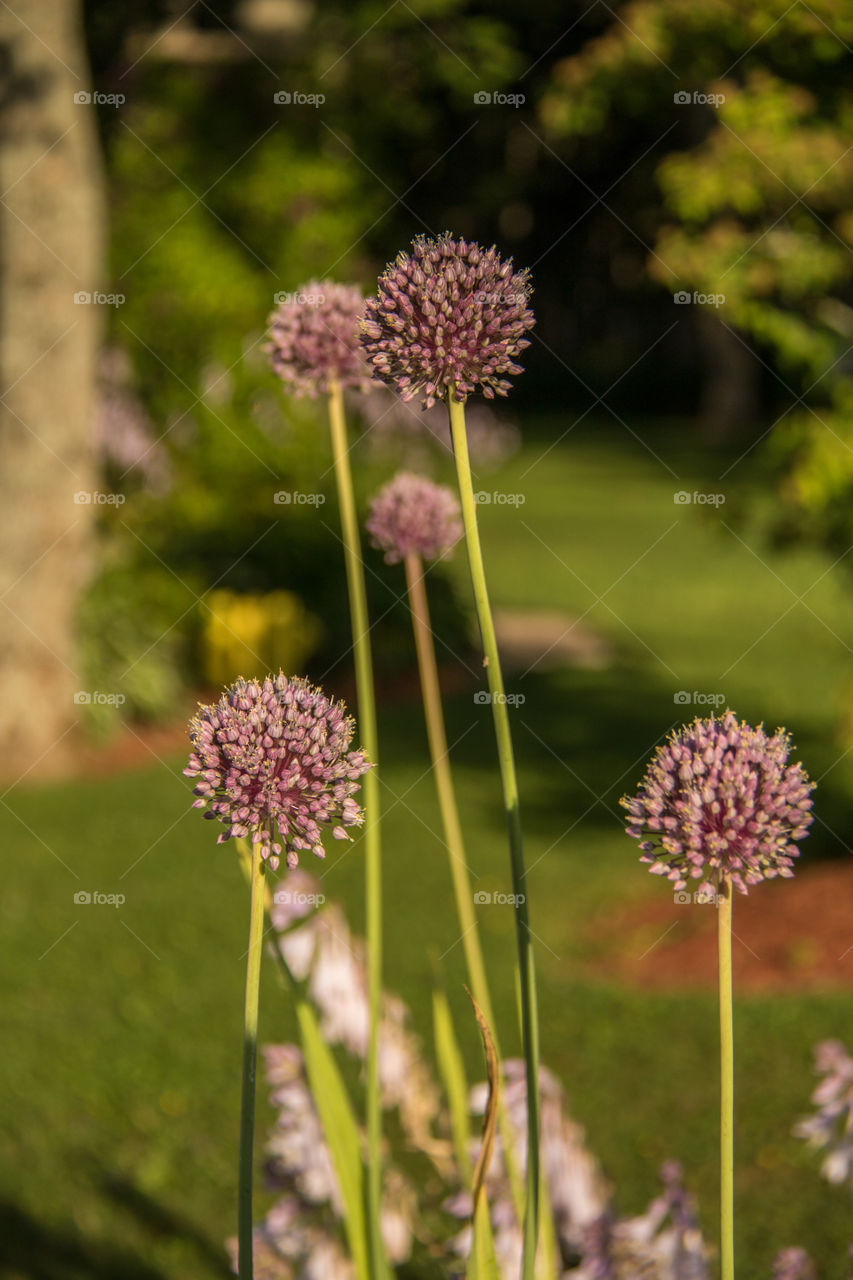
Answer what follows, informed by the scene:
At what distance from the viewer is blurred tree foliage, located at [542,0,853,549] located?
6102 mm

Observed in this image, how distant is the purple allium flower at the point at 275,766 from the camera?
5.54 feet

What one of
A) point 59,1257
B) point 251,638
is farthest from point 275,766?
point 251,638

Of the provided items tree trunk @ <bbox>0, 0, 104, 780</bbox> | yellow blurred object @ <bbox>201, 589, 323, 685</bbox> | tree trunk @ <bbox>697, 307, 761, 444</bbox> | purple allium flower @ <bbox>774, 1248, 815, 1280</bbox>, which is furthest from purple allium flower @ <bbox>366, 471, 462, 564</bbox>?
tree trunk @ <bbox>697, 307, 761, 444</bbox>

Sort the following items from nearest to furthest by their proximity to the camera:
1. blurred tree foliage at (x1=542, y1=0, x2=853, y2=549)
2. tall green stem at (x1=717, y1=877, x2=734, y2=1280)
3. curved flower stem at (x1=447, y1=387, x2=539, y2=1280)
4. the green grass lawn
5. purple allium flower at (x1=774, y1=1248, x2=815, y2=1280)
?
tall green stem at (x1=717, y1=877, x2=734, y2=1280) → curved flower stem at (x1=447, y1=387, x2=539, y2=1280) → purple allium flower at (x1=774, y1=1248, x2=815, y2=1280) → the green grass lawn → blurred tree foliage at (x1=542, y1=0, x2=853, y2=549)

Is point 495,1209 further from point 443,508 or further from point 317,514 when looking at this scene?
point 317,514

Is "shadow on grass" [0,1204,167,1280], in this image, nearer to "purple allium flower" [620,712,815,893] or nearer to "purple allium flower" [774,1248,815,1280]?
"purple allium flower" [774,1248,815,1280]

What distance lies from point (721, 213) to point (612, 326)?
98.7 feet

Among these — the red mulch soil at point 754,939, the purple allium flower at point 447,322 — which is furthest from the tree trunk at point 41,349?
the purple allium flower at point 447,322

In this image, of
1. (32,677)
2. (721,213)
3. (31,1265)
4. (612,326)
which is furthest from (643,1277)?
(612,326)

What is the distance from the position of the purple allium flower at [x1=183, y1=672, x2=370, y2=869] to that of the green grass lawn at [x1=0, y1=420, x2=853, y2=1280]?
0.95 meters

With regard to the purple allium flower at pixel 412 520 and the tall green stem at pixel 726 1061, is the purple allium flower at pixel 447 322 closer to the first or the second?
the tall green stem at pixel 726 1061

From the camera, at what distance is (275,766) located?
1.69 meters

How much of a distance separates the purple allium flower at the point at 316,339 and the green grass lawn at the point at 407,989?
2.79ft

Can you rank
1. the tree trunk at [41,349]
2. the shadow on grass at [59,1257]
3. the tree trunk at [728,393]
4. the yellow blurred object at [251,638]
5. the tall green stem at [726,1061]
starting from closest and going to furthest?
1. the tall green stem at [726,1061]
2. the shadow on grass at [59,1257]
3. the tree trunk at [41,349]
4. the yellow blurred object at [251,638]
5. the tree trunk at [728,393]
